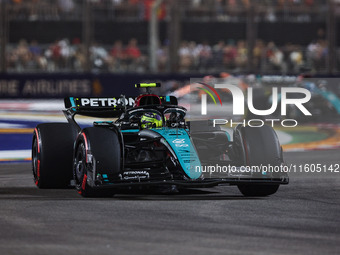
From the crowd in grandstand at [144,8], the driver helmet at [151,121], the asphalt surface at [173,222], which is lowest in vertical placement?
the asphalt surface at [173,222]

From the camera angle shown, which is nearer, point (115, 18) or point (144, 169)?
point (144, 169)

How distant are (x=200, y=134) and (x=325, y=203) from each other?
152 centimetres

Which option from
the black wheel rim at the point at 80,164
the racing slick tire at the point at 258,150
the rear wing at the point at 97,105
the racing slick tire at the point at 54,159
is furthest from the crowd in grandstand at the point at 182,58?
the racing slick tire at the point at 258,150

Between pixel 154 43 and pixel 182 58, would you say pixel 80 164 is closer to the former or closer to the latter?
pixel 154 43

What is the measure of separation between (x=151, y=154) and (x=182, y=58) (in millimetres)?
14662

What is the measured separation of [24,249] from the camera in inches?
223

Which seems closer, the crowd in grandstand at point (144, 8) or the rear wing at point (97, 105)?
the rear wing at point (97, 105)

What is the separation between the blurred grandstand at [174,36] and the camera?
22.9 metres

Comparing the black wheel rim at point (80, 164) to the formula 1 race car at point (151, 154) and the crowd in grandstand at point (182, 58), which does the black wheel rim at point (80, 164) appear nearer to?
the formula 1 race car at point (151, 154)

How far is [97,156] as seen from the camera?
26.9 feet

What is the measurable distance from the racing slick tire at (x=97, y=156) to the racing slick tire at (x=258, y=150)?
4.17ft

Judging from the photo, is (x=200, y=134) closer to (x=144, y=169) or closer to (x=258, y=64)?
(x=144, y=169)

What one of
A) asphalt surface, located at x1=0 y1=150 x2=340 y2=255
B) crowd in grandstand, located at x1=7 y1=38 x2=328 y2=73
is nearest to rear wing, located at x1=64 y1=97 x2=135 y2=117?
asphalt surface, located at x1=0 y1=150 x2=340 y2=255

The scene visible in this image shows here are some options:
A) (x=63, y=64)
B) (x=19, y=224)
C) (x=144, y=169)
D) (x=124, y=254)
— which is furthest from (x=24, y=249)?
(x=63, y=64)
